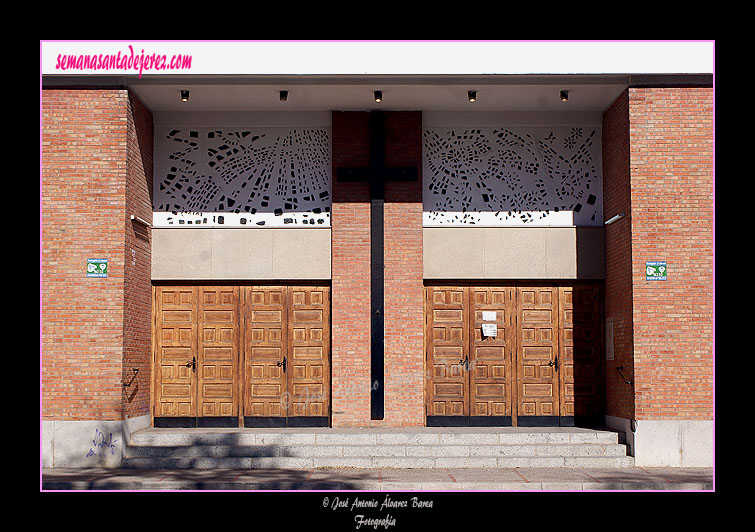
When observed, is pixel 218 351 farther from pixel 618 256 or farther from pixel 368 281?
pixel 618 256

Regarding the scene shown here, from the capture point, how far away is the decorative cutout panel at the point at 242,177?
14914mm

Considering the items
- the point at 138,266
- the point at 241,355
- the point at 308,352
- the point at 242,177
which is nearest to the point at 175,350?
the point at 241,355

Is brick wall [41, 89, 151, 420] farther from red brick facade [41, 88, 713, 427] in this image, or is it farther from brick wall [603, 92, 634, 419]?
brick wall [603, 92, 634, 419]

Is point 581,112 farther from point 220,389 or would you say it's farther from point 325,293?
point 220,389

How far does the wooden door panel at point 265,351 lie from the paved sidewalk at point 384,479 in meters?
2.20

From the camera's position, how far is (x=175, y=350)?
14.8 m

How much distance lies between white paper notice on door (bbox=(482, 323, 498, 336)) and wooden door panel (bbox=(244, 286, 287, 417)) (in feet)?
11.1

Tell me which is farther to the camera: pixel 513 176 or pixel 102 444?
pixel 513 176

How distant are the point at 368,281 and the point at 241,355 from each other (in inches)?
98.0

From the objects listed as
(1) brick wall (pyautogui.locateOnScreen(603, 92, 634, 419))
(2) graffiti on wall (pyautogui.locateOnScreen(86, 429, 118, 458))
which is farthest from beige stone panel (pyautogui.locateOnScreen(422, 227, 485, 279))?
(2) graffiti on wall (pyautogui.locateOnScreen(86, 429, 118, 458))

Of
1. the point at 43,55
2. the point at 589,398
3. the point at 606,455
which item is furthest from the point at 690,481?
the point at 43,55

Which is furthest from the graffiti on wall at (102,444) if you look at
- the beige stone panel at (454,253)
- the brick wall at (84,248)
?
the beige stone panel at (454,253)

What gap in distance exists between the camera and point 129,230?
13.6 metres

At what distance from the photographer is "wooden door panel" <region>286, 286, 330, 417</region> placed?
14.7 m
